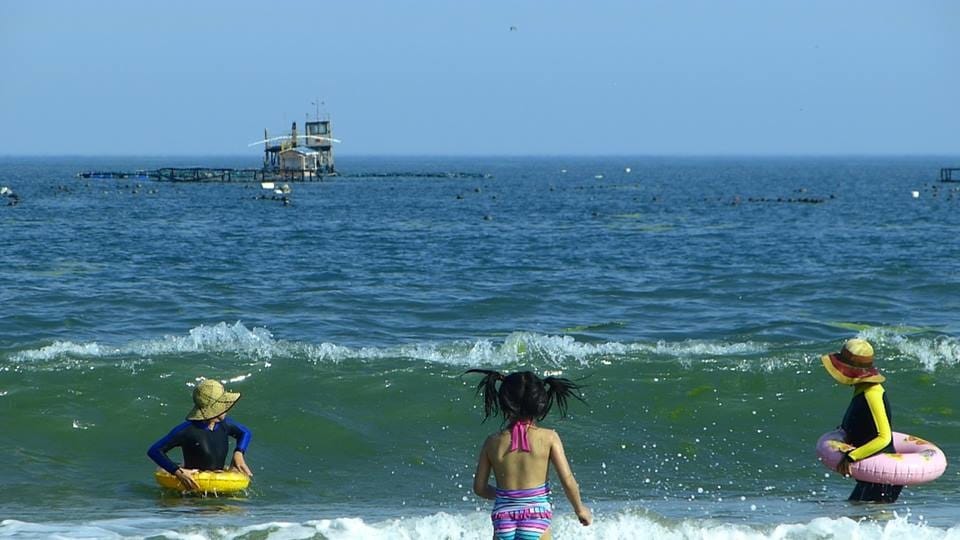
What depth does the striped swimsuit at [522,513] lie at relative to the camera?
6953 millimetres

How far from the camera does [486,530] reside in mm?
9578

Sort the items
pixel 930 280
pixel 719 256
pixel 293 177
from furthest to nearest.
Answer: pixel 293 177
pixel 719 256
pixel 930 280

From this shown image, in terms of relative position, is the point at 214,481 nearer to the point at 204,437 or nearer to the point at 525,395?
the point at 204,437

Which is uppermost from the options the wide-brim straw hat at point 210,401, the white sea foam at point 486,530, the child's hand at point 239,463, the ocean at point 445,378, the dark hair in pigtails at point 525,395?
the dark hair in pigtails at point 525,395

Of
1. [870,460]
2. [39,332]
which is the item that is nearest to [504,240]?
[39,332]

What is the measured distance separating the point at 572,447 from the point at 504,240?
1409 inches

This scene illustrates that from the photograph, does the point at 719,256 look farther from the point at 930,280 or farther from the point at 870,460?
the point at 870,460

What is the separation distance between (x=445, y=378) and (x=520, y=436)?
1022 cm

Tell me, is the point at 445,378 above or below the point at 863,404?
below

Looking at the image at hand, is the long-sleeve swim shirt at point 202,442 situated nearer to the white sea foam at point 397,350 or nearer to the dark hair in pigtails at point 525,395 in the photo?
the dark hair in pigtails at point 525,395

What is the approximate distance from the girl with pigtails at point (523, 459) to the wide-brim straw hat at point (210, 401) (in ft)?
13.3

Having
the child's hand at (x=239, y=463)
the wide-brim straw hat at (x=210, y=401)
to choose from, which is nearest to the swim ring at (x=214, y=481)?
the child's hand at (x=239, y=463)

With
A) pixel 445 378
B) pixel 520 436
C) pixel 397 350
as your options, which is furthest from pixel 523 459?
pixel 397 350

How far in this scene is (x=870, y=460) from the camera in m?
9.76
